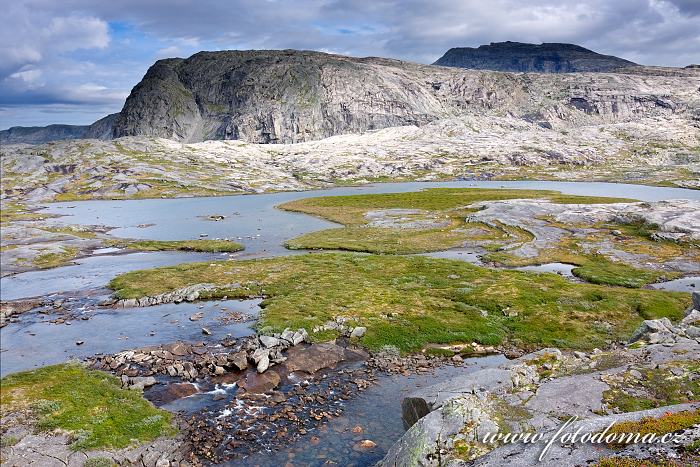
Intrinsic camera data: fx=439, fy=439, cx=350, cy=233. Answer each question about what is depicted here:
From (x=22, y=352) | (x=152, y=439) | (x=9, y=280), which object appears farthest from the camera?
(x=9, y=280)

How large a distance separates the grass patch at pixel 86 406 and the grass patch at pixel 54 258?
52502mm

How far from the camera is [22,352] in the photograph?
3947 centimetres

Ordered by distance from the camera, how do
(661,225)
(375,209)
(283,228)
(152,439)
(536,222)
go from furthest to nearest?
1. (375,209)
2. (283,228)
3. (536,222)
4. (661,225)
5. (152,439)

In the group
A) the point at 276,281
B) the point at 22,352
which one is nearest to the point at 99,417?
the point at 22,352

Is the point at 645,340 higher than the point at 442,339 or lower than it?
higher

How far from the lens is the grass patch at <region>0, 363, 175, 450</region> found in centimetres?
2598

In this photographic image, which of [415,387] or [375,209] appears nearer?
[415,387]

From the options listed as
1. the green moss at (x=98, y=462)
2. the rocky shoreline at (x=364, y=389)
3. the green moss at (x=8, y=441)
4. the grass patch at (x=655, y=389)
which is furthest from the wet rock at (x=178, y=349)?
the grass patch at (x=655, y=389)

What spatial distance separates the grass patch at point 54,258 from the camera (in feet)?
254

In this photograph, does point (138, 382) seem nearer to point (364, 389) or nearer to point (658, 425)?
point (364, 389)

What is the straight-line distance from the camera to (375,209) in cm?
14775

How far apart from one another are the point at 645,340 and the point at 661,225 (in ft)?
254

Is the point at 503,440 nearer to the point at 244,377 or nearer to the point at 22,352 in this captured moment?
the point at 244,377

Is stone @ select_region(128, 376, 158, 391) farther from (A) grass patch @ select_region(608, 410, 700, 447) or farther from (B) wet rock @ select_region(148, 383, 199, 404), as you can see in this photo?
(A) grass patch @ select_region(608, 410, 700, 447)
